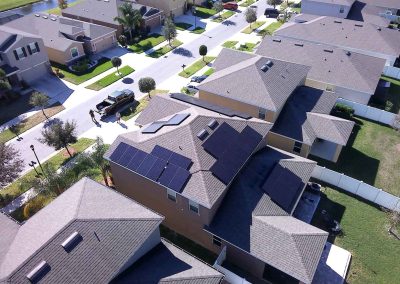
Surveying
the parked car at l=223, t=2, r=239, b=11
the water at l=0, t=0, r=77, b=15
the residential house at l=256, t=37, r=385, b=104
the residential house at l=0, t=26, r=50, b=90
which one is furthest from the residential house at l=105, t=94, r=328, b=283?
the water at l=0, t=0, r=77, b=15

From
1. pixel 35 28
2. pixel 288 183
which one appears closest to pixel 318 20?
pixel 288 183

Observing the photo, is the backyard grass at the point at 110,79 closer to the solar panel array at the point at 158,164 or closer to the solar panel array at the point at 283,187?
the solar panel array at the point at 158,164

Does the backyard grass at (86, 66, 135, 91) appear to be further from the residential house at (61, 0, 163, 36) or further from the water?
the water

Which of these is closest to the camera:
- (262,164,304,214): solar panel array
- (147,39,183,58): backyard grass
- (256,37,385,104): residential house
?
(262,164,304,214): solar panel array

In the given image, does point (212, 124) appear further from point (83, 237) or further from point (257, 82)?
point (83, 237)

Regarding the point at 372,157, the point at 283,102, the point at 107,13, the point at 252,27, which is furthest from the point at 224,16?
the point at 372,157

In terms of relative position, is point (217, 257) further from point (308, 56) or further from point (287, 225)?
point (308, 56)
